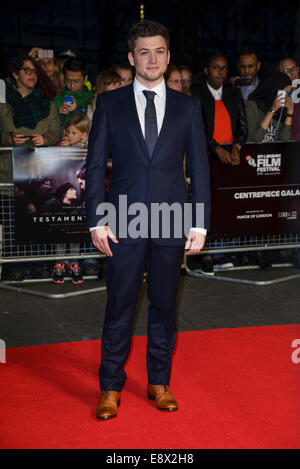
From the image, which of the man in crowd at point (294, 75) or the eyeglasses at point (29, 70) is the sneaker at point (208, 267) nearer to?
the man in crowd at point (294, 75)

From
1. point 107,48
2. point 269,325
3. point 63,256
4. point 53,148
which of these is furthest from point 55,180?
point 107,48

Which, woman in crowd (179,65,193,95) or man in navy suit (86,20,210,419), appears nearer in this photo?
man in navy suit (86,20,210,419)

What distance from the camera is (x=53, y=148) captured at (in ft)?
19.9

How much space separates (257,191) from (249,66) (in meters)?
1.61

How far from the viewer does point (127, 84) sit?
618 cm

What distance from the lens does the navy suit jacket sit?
11.0ft

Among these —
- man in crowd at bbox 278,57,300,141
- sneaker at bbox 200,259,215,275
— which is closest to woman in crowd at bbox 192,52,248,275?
man in crowd at bbox 278,57,300,141

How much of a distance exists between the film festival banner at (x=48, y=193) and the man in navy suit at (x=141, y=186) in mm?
2720

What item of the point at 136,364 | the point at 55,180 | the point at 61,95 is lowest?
the point at 136,364

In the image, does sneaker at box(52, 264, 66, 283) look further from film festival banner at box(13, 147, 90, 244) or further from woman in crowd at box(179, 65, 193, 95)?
woman in crowd at box(179, 65, 193, 95)

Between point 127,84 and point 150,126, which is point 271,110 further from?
point 150,126

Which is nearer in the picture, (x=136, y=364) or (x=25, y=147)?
(x=136, y=364)
